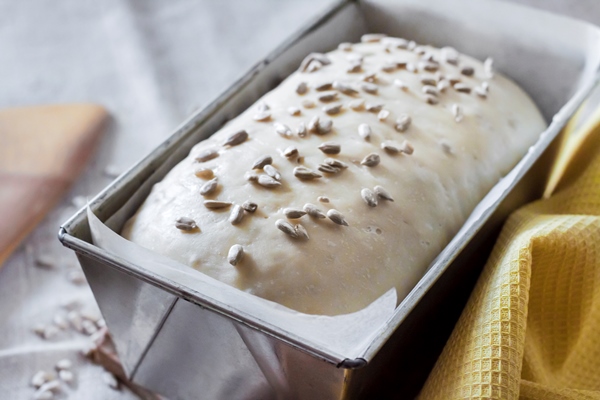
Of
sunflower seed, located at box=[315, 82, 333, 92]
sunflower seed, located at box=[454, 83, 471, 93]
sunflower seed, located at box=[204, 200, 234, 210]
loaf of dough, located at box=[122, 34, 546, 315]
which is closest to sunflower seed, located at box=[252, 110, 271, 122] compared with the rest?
loaf of dough, located at box=[122, 34, 546, 315]

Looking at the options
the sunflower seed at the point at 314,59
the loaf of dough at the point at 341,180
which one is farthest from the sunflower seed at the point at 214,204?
the sunflower seed at the point at 314,59

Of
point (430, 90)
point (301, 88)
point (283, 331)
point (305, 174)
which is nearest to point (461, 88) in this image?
point (430, 90)

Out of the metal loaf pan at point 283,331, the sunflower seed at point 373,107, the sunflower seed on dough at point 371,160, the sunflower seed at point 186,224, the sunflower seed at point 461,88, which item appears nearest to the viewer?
the metal loaf pan at point 283,331

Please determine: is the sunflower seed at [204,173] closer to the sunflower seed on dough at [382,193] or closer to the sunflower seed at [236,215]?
the sunflower seed at [236,215]

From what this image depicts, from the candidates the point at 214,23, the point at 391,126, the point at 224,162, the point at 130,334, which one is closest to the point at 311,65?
the point at 391,126

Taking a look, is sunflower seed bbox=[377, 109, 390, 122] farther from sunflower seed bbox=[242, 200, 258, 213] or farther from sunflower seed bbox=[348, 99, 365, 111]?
sunflower seed bbox=[242, 200, 258, 213]

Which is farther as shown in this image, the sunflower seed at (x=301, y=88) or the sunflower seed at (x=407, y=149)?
the sunflower seed at (x=301, y=88)

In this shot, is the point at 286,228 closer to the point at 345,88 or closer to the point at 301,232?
the point at 301,232
